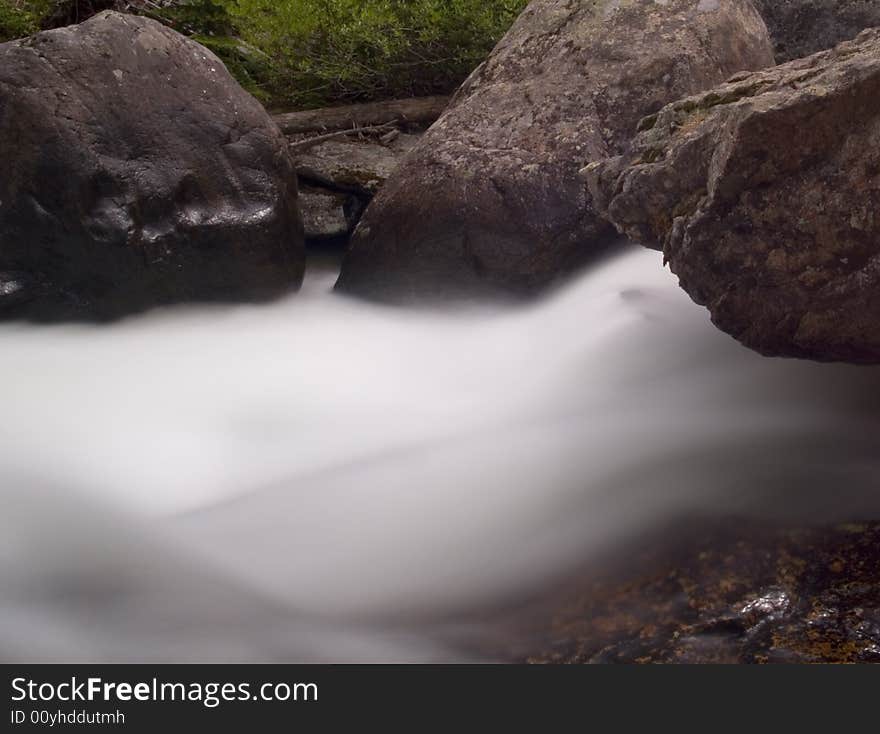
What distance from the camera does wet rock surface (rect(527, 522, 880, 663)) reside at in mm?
2418

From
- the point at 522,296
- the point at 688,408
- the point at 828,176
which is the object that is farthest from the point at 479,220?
the point at 828,176

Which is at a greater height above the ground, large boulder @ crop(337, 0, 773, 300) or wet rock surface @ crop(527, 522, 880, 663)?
large boulder @ crop(337, 0, 773, 300)

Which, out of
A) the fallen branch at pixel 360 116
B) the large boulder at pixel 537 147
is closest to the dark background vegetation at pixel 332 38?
the fallen branch at pixel 360 116

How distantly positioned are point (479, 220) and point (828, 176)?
8.11 ft

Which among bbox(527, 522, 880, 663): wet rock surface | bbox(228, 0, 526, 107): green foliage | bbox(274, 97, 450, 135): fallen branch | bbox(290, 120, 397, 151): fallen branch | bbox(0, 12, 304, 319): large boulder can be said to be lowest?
bbox(527, 522, 880, 663): wet rock surface

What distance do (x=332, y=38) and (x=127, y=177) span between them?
11.2ft

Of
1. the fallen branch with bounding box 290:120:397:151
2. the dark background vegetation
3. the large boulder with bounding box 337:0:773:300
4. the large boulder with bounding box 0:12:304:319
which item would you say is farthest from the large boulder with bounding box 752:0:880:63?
the large boulder with bounding box 0:12:304:319

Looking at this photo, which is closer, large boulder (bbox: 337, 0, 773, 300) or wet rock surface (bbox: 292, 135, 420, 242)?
large boulder (bbox: 337, 0, 773, 300)

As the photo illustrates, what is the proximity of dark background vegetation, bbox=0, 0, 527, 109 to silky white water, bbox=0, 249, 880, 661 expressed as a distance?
3315 mm

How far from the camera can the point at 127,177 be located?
17.3 ft

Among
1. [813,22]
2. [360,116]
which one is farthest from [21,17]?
[813,22]

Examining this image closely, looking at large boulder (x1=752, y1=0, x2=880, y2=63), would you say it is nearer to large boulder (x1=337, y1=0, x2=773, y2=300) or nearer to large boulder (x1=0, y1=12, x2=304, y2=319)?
large boulder (x1=337, y1=0, x2=773, y2=300)

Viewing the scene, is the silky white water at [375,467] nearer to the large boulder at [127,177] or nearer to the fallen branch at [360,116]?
the large boulder at [127,177]

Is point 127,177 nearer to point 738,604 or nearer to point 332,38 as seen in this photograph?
point 332,38
